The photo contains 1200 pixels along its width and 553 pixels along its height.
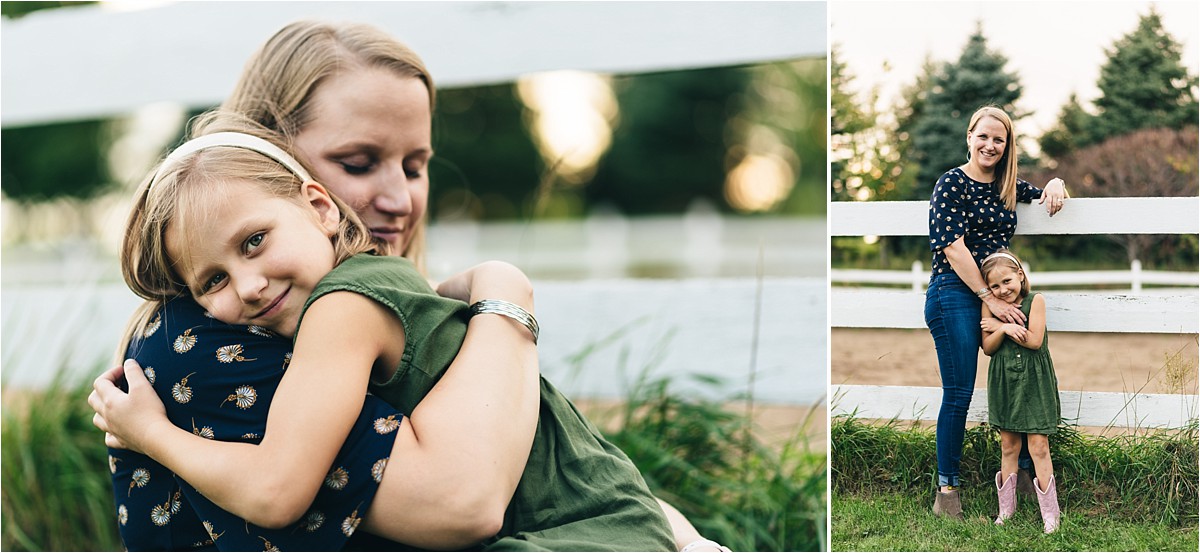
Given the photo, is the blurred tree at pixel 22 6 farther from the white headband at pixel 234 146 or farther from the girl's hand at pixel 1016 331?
the girl's hand at pixel 1016 331

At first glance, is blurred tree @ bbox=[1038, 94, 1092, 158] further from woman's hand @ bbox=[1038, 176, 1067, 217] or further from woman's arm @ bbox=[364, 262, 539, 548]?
woman's arm @ bbox=[364, 262, 539, 548]

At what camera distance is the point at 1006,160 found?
2.02 m

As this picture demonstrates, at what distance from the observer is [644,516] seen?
147 cm

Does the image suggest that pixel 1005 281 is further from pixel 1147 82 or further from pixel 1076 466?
pixel 1147 82

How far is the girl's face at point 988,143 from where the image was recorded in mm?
2018

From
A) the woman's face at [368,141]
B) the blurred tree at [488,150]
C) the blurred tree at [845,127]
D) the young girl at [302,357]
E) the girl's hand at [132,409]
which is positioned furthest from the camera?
Result: the blurred tree at [488,150]

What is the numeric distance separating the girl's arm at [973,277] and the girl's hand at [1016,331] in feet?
0.04

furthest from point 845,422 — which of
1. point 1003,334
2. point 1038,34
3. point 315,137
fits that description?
point 315,137

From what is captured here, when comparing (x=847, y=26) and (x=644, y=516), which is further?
(x=847, y=26)

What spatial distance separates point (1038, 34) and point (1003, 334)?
71cm

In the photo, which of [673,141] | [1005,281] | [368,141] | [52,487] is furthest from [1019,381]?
[673,141]

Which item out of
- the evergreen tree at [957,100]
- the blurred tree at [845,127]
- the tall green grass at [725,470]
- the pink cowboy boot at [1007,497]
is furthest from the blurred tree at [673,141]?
the pink cowboy boot at [1007,497]

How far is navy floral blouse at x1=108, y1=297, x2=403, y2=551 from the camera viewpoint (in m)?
1.32

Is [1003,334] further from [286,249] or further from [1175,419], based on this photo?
[286,249]
